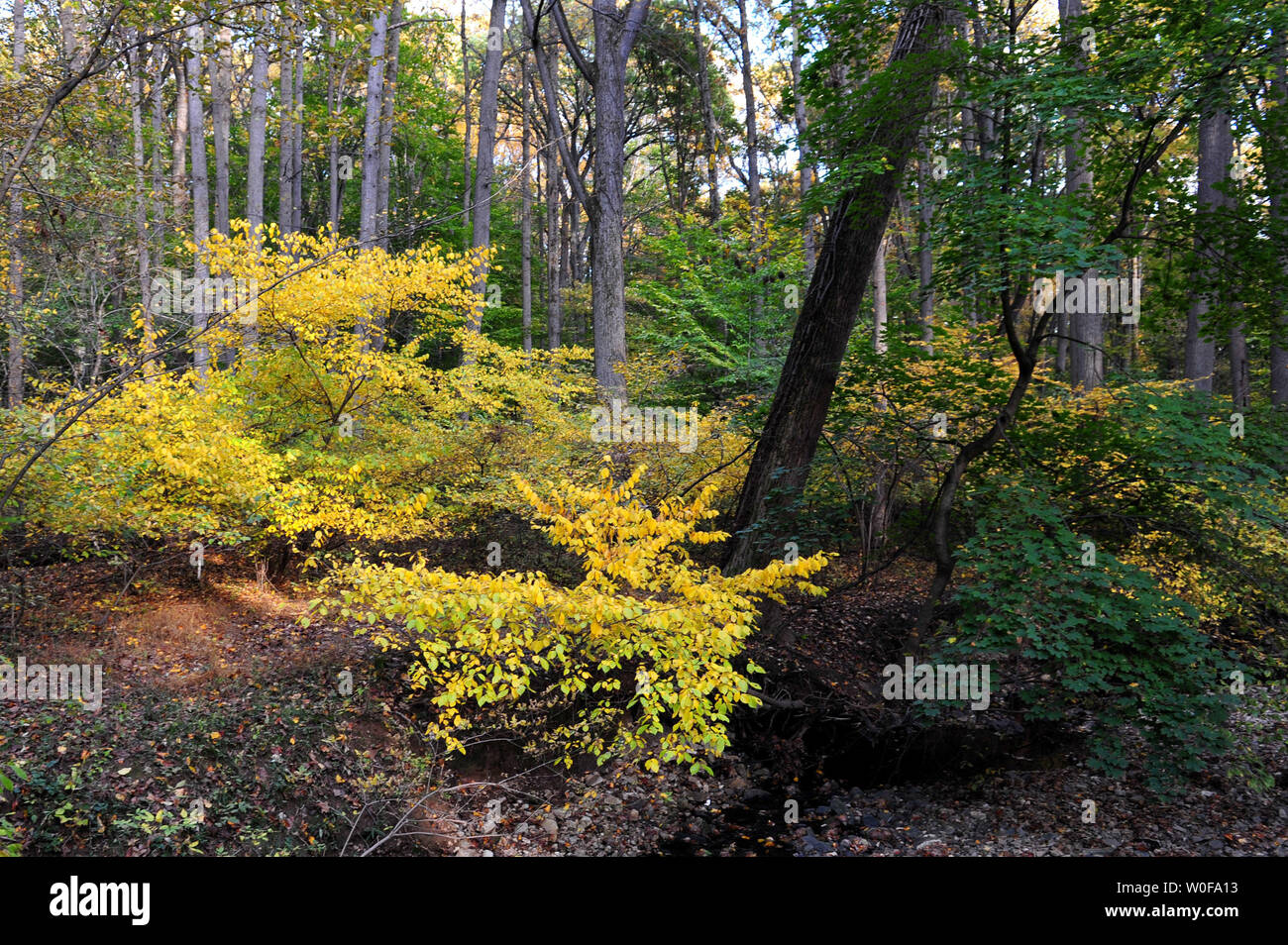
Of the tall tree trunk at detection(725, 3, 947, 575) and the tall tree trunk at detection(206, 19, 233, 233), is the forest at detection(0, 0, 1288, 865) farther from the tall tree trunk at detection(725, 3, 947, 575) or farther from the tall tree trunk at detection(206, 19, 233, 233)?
the tall tree trunk at detection(206, 19, 233, 233)

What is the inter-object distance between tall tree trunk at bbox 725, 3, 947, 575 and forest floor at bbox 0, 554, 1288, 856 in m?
1.63

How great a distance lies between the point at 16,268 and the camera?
8.27 metres

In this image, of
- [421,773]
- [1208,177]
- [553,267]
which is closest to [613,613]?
[421,773]

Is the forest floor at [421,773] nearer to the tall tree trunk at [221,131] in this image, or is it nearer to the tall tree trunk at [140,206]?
the tall tree trunk at [140,206]

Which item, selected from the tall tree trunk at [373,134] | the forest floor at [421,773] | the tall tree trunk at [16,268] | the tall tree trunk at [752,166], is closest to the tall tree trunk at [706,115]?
the tall tree trunk at [752,166]

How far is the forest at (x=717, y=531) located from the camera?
4.64 meters

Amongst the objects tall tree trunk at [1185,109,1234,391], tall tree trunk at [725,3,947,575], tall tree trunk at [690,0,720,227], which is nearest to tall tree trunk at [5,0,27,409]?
tall tree trunk at [725,3,947,575]

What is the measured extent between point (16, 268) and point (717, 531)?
29.1 feet

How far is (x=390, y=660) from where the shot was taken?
22.8 feet

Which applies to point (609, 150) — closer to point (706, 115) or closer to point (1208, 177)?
point (1208, 177)

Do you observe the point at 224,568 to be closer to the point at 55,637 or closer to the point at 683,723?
the point at 55,637

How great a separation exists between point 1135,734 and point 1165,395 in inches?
147

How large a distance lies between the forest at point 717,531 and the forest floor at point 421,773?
0.12ft
